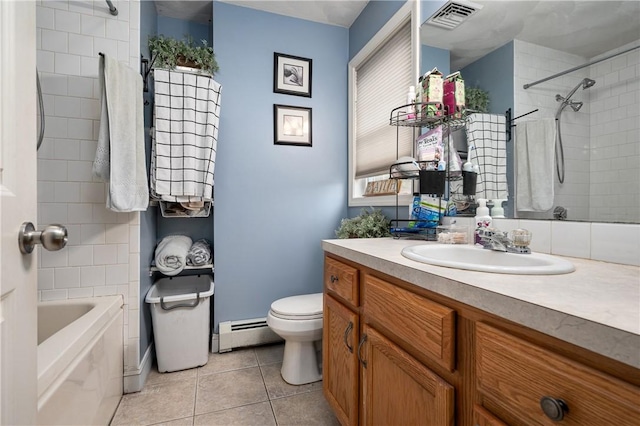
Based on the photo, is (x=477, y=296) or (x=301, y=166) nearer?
(x=477, y=296)

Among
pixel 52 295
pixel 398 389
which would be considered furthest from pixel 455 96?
pixel 52 295

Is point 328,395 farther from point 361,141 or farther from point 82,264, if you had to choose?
point 361,141

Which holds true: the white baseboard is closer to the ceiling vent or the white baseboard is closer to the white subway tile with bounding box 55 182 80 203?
the white subway tile with bounding box 55 182 80 203

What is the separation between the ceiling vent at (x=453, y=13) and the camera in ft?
4.59

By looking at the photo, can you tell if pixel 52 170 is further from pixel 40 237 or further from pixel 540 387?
pixel 540 387

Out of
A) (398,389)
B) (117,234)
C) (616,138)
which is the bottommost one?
(398,389)

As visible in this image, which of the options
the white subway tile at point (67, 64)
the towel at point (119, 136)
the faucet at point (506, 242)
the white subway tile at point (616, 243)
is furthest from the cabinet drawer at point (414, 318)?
the white subway tile at point (67, 64)

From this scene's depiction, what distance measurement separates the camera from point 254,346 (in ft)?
7.39

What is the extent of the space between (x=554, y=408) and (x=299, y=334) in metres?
1.40

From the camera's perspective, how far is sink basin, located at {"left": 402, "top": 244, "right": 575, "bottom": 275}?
701 mm

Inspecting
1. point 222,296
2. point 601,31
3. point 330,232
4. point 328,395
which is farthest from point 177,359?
point 601,31

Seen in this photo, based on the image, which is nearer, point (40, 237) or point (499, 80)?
point (40, 237)

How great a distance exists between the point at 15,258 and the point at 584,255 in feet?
4.67

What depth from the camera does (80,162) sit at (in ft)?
5.30
